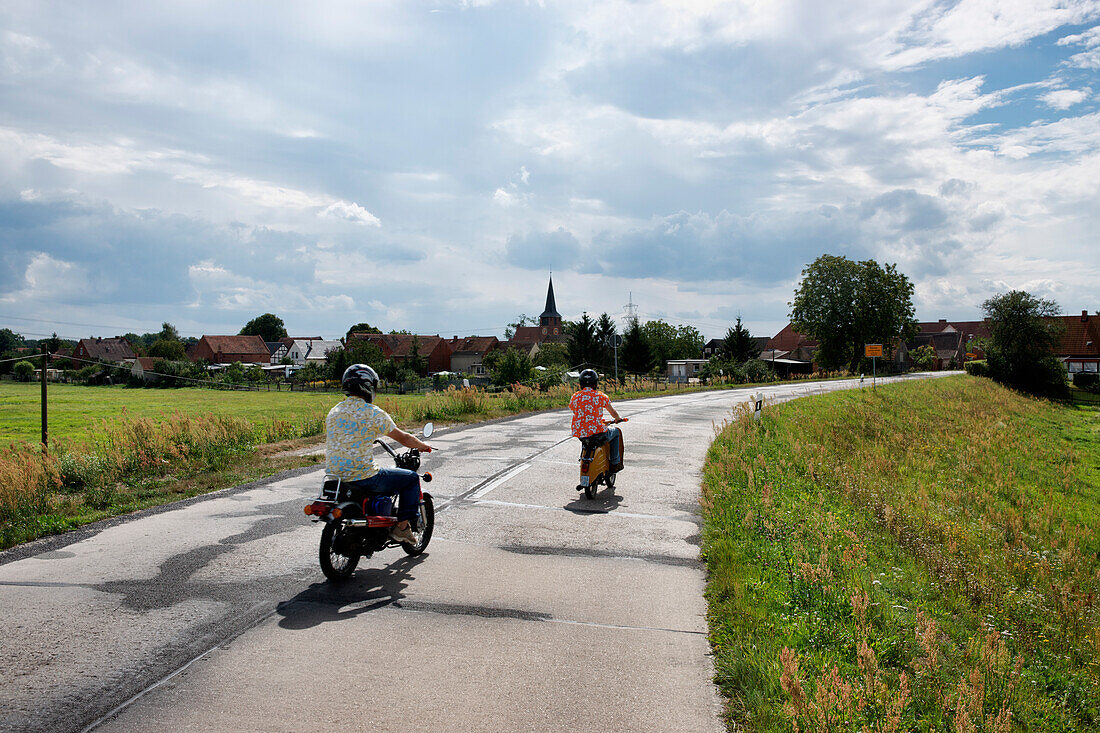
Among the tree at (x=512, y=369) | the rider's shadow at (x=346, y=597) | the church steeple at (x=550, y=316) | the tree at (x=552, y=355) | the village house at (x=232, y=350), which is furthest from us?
the church steeple at (x=550, y=316)

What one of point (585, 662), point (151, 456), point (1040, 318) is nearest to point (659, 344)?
point (1040, 318)

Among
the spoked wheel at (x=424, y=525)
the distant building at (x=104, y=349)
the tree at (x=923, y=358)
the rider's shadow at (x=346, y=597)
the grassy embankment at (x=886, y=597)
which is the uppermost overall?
the distant building at (x=104, y=349)

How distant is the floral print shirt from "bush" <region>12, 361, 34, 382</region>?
86519 mm

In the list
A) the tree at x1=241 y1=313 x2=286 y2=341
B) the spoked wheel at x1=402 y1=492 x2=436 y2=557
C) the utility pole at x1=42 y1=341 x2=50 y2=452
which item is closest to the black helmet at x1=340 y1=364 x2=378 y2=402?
A: the spoked wheel at x1=402 y1=492 x2=436 y2=557

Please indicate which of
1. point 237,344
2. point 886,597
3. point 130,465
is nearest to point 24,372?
point 237,344

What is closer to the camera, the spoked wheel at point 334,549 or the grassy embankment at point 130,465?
the spoked wheel at point 334,549

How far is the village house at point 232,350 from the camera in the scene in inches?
5007

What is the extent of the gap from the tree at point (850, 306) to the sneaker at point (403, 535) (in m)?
72.4

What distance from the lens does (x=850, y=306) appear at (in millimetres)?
72125

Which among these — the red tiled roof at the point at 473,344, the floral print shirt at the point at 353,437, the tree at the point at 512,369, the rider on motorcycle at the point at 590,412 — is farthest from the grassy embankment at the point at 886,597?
the red tiled roof at the point at 473,344

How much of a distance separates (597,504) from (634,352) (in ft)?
162

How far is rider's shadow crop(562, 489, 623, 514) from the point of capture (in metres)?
8.94

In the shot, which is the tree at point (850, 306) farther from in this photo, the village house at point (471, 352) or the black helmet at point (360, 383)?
the black helmet at point (360, 383)

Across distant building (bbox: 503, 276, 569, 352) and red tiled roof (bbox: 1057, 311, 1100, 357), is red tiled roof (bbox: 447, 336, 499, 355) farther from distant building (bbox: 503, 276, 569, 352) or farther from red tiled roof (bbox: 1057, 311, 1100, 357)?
red tiled roof (bbox: 1057, 311, 1100, 357)
